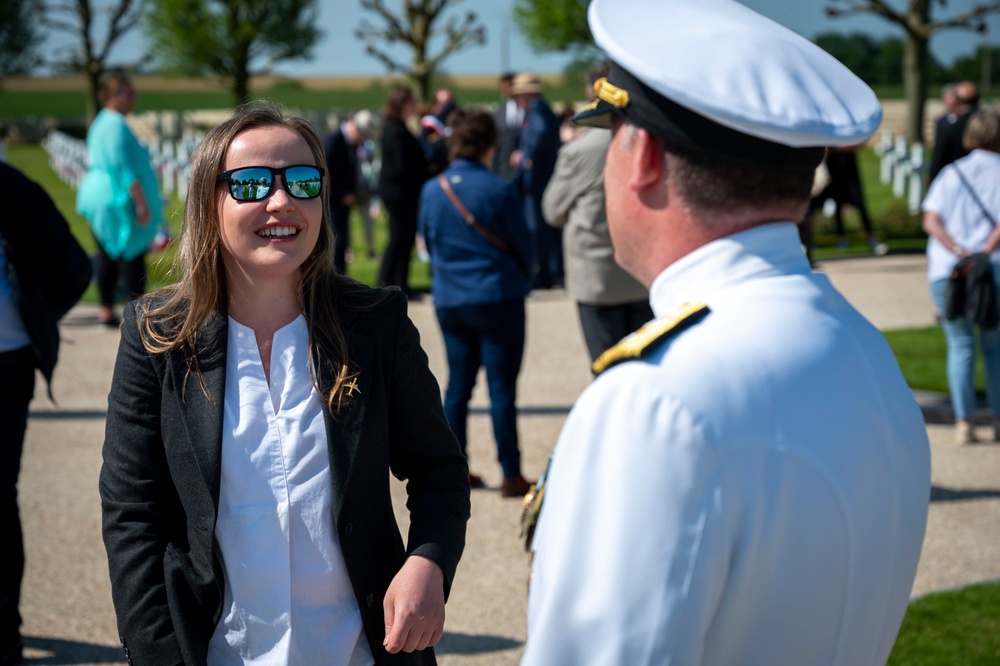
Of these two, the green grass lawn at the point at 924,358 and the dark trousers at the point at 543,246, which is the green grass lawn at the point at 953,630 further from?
the dark trousers at the point at 543,246

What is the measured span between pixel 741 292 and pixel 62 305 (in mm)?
3728

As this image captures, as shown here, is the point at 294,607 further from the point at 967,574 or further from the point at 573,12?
the point at 573,12

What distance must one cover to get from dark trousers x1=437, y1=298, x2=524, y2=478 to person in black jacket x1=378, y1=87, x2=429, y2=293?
5.42 m

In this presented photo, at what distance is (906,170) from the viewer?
25.8 m

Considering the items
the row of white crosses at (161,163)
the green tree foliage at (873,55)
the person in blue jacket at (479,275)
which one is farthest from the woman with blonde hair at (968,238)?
the row of white crosses at (161,163)

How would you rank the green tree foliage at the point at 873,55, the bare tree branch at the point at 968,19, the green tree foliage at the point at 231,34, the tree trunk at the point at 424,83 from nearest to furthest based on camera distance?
the bare tree branch at the point at 968,19, the green tree foliage at the point at 873,55, the tree trunk at the point at 424,83, the green tree foliage at the point at 231,34

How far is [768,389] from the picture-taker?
1.33 meters

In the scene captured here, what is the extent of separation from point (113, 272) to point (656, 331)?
1016 centimetres

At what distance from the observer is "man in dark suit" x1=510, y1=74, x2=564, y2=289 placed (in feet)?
43.4

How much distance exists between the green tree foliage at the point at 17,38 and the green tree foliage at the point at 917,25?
5172cm

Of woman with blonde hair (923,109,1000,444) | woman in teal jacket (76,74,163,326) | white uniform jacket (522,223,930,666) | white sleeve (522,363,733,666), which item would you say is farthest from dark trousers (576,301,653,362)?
woman in teal jacket (76,74,163,326)

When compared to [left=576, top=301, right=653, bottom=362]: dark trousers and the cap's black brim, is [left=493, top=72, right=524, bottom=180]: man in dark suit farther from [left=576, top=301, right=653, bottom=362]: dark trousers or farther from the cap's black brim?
the cap's black brim

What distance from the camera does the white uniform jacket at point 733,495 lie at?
4.13 ft

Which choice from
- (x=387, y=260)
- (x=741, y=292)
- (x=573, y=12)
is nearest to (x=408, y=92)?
(x=387, y=260)
